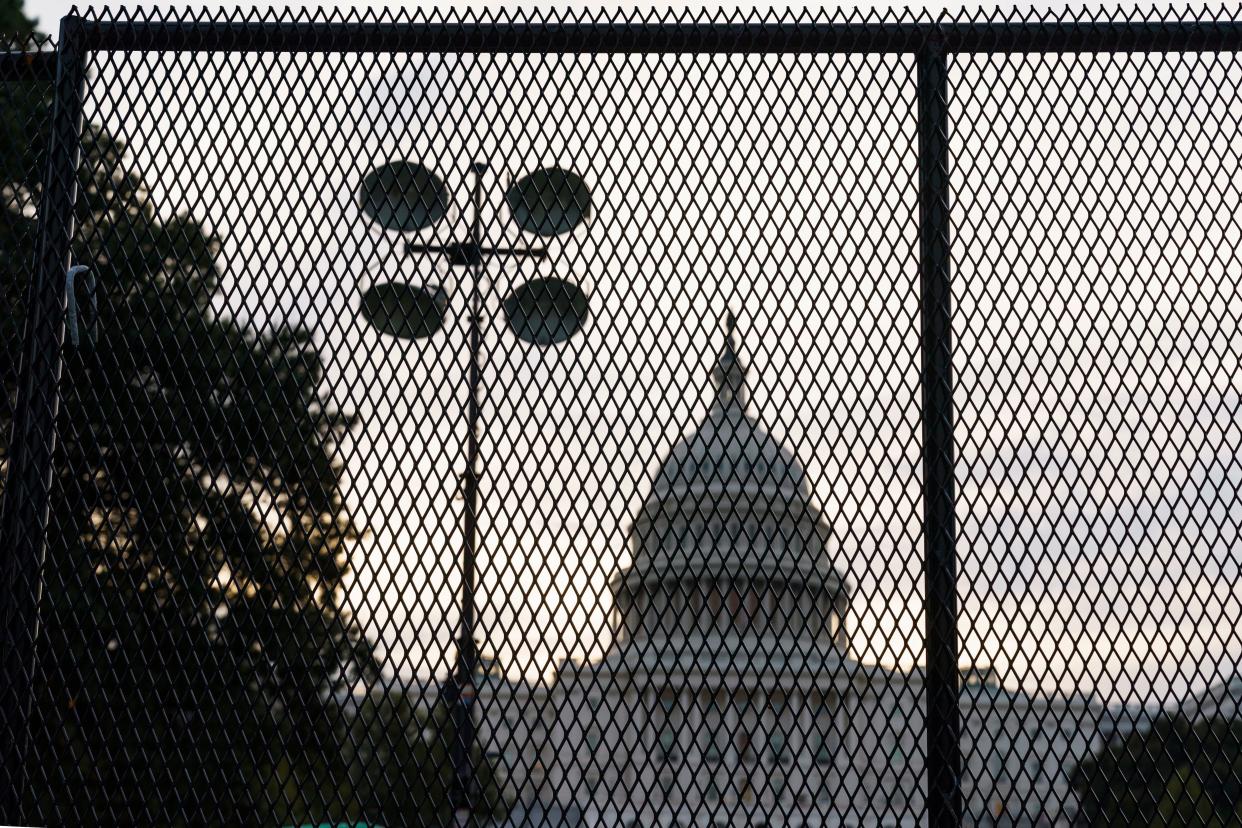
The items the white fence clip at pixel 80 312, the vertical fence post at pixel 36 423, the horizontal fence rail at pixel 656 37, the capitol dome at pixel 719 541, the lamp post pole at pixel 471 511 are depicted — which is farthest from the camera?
the horizontal fence rail at pixel 656 37

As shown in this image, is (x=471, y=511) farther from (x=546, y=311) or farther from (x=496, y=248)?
(x=496, y=248)

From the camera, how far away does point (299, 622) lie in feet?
11.4

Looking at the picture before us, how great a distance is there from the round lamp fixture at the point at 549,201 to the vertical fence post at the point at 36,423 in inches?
55.5

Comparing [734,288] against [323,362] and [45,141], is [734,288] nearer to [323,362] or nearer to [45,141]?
[323,362]

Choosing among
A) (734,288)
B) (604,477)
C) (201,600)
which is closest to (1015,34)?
(734,288)

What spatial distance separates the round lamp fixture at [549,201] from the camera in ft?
11.8

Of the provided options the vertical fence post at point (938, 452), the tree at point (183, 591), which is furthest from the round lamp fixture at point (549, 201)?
the vertical fence post at point (938, 452)

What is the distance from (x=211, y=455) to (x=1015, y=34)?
268 cm

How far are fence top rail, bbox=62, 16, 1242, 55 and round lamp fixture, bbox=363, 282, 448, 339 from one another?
841 millimetres

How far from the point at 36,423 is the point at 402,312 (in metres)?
1.16

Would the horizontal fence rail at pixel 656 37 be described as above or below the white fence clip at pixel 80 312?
above

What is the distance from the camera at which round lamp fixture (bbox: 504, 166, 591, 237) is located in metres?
3.60

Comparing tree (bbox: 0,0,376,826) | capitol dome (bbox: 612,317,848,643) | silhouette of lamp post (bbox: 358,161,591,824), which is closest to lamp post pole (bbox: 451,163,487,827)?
silhouette of lamp post (bbox: 358,161,591,824)

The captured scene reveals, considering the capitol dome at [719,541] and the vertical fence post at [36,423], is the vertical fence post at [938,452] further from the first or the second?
the vertical fence post at [36,423]
